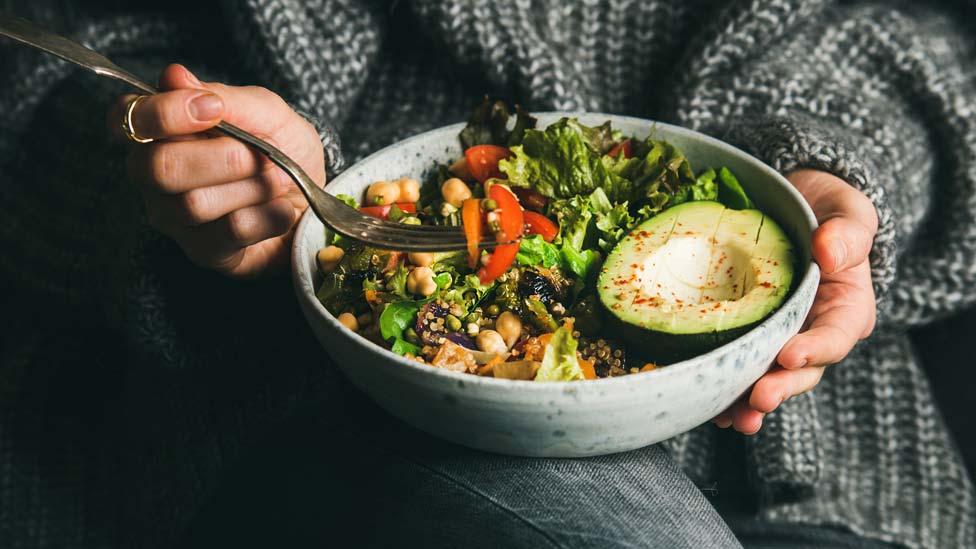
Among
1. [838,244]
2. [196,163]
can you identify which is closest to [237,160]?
[196,163]

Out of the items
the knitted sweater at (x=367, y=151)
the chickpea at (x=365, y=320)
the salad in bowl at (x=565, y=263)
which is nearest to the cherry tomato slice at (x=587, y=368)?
the salad in bowl at (x=565, y=263)

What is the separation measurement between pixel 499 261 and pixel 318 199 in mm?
226

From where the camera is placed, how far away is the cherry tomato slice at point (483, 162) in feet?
3.78

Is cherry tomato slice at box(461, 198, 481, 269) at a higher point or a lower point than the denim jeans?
higher

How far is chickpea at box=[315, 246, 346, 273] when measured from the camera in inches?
Result: 41.1

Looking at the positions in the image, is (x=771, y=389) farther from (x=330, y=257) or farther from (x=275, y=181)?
(x=275, y=181)

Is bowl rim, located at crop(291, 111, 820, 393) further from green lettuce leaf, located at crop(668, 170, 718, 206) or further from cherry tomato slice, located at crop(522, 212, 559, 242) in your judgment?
cherry tomato slice, located at crop(522, 212, 559, 242)

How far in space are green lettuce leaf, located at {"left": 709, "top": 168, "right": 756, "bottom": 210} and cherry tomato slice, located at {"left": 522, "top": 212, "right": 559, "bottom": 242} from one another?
23 cm

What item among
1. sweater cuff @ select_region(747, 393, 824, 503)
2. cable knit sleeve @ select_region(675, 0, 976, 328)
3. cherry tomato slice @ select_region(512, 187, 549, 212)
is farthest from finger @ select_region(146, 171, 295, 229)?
sweater cuff @ select_region(747, 393, 824, 503)

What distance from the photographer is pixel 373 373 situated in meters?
0.85

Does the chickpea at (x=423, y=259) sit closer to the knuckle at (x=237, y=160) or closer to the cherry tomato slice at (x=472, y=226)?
the cherry tomato slice at (x=472, y=226)

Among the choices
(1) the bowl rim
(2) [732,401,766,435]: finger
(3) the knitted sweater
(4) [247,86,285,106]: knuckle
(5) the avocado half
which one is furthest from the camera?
(3) the knitted sweater

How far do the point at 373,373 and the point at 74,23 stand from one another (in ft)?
3.68

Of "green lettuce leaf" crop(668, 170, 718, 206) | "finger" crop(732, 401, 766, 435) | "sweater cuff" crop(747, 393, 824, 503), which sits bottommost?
"sweater cuff" crop(747, 393, 824, 503)
